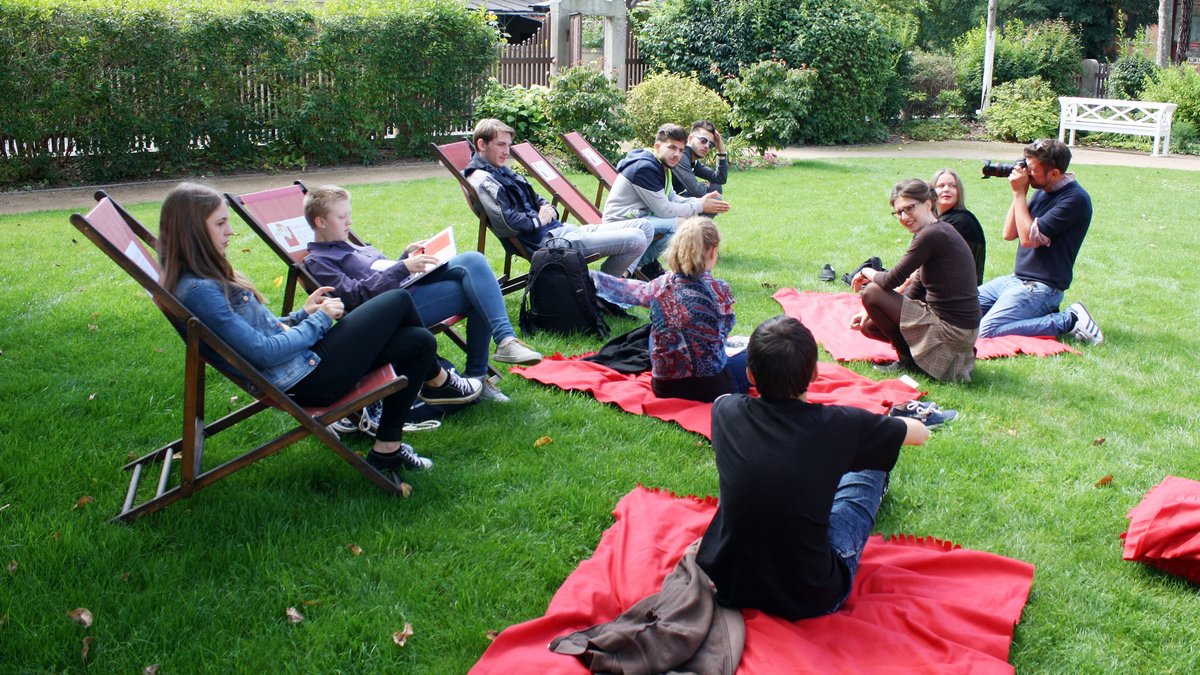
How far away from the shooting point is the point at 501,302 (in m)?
5.07

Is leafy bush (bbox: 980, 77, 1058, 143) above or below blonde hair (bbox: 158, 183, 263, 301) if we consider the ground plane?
above

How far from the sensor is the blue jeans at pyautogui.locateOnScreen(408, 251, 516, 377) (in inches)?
192

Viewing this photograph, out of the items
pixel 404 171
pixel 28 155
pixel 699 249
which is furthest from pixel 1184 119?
pixel 28 155

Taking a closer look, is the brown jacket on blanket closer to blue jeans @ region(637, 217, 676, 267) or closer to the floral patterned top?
the floral patterned top

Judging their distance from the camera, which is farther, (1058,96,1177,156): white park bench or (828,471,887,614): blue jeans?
(1058,96,1177,156): white park bench

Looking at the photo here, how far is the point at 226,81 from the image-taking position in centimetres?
1214

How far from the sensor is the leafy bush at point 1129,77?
22781 mm

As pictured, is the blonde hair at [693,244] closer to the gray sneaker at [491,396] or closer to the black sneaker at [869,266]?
the gray sneaker at [491,396]

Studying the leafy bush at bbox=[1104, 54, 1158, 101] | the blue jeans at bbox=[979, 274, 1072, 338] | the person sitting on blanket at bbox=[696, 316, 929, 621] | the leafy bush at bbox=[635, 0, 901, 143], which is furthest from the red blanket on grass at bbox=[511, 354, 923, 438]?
the leafy bush at bbox=[1104, 54, 1158, 101]

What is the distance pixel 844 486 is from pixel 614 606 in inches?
35.4

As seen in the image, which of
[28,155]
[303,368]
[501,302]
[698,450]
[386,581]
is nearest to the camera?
[386,581]

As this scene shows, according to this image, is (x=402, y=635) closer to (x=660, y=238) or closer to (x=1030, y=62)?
(x=660, y=238)

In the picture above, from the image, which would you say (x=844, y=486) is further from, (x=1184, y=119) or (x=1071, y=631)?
(x=1184, y=119)

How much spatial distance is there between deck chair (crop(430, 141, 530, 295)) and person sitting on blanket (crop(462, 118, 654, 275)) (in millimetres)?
59
